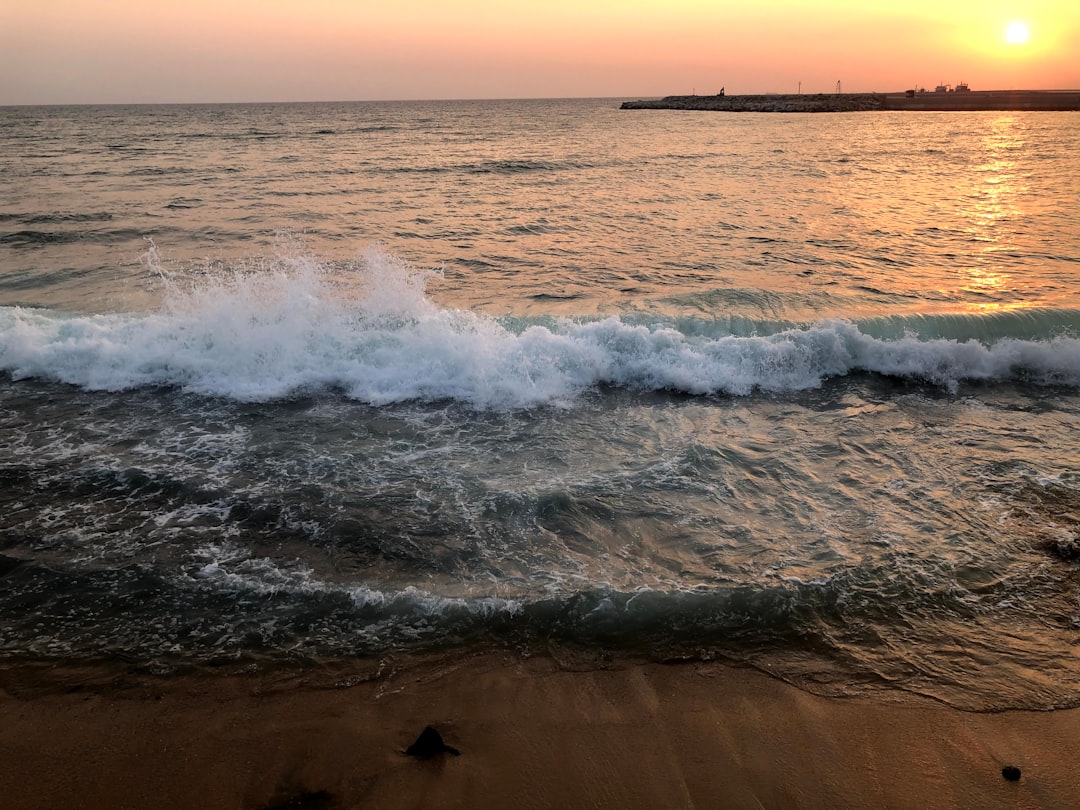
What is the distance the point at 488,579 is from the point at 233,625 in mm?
1673

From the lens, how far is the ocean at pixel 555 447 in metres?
4.25

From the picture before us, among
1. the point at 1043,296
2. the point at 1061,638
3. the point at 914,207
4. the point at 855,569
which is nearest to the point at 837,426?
the point at 855,569

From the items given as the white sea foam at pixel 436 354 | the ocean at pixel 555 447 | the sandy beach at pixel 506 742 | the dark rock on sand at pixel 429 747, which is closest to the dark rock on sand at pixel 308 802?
the sandy beach at pixel 506 742

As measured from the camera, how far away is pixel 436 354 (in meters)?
8.95

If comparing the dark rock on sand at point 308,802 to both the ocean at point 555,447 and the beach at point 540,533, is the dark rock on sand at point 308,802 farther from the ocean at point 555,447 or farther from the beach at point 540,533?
the ocean at point 555,447

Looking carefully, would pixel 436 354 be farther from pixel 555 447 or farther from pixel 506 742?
pixel 506 742

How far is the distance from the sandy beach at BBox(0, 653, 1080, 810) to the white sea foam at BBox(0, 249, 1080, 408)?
459cm

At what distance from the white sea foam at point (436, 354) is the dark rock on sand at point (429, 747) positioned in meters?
4.92

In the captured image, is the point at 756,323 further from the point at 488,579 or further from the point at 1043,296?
the point at 488,579

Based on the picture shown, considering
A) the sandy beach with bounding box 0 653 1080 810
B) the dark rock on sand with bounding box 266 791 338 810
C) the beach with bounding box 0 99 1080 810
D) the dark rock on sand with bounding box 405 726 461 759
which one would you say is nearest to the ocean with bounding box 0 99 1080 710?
the beach with bounding box 0 99 1080 810

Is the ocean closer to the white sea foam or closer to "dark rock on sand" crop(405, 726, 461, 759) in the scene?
the white sea foam

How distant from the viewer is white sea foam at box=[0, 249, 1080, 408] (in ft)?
28.1

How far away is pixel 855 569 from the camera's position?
479 cm

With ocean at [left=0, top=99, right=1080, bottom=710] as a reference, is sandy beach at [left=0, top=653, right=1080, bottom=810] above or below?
below
